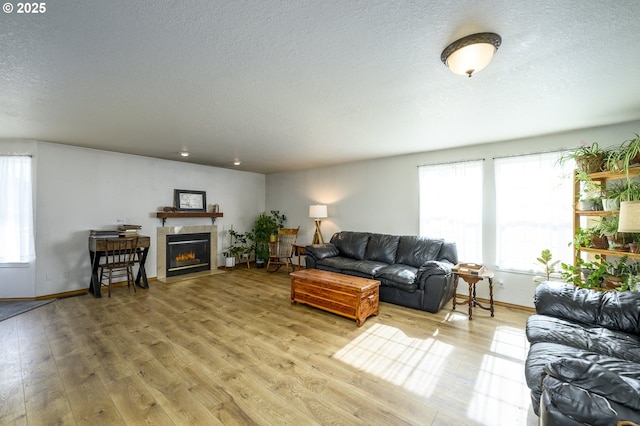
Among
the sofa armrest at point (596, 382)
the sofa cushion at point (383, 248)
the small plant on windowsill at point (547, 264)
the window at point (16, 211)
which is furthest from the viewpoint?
the sofa cushion at point (383, 248)

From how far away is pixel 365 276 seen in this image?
13.2 ft

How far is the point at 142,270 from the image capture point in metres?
4.66

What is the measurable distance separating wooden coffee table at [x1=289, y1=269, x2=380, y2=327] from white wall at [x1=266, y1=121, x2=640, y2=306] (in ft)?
6.05

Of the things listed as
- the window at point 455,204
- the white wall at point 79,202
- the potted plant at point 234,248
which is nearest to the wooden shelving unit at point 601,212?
the window at point 455,204

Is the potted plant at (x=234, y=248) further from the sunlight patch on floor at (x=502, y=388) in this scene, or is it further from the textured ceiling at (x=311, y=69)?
the sunlight patch on floor at (x=502, y=388)

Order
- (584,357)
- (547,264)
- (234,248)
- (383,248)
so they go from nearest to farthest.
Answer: (584,357) → (547,264) → (383,248) → (234,248)

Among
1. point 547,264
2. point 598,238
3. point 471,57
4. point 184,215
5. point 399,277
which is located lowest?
point 399,277

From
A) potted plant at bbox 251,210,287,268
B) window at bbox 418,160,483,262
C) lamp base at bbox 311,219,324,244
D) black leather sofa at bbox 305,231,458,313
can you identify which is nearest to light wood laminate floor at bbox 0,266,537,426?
black leather sofa at bbox 305,231,458,313

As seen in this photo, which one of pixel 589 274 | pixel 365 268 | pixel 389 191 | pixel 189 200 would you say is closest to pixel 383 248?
pixel 365 268

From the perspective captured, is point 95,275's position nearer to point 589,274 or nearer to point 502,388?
point 502,388

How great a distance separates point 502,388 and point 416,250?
2403 millimetres

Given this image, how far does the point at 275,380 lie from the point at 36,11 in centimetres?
278

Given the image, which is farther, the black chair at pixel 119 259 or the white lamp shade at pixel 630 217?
the black chair at pixel 119 259

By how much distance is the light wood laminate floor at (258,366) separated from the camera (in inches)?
68.9
